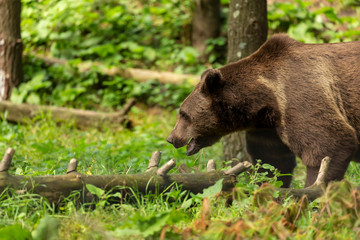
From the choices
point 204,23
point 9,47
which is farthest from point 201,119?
point 204,23

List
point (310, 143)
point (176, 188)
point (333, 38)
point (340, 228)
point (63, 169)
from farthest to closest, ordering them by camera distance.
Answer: point (333, 38) → point (63, 169) → point (310, 143) → point (176, 188) → point (340, 228)

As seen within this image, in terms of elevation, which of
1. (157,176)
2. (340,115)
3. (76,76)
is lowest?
(76,76)

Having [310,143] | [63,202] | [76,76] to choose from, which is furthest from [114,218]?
[76,76]

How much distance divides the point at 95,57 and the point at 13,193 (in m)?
8.61

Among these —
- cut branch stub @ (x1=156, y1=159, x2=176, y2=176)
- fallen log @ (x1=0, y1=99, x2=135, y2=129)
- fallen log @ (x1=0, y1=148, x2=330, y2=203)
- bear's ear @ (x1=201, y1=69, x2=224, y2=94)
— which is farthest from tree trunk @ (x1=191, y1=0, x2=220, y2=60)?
cut branch stub @ (x1=156, y1=159, x2=176, y2=176)

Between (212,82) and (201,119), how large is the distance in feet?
1.55

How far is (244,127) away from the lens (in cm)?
543

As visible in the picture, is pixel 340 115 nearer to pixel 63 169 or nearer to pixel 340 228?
pixel 340 228

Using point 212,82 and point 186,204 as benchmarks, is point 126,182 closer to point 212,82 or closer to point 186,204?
point 186,204

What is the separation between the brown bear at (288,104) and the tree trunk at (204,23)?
6.42m

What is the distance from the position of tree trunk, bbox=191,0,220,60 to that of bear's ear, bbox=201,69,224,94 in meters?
6.47

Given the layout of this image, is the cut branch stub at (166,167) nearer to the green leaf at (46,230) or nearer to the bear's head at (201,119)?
the green leaf at (46,230)

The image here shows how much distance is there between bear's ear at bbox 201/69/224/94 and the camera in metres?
5.18

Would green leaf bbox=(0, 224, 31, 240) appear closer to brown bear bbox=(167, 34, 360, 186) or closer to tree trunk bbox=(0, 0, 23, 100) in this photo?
brown bear bbox=(167, 34, 360, 186)
